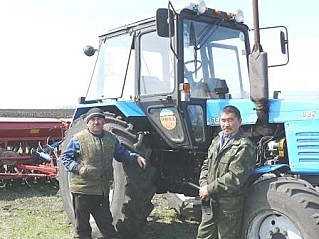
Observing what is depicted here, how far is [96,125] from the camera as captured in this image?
4.37 metres

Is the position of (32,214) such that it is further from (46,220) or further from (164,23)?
(164,23)

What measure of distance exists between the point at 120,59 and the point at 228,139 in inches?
85.0

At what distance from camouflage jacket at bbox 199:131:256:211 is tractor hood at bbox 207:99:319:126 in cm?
60

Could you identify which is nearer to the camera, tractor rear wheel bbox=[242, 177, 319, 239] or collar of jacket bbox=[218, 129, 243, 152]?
tractor rear wheel bbox=[242, 177, 319, 239]

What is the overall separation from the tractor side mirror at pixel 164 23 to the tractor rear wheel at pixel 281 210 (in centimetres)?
163

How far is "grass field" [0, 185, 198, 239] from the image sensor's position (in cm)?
519

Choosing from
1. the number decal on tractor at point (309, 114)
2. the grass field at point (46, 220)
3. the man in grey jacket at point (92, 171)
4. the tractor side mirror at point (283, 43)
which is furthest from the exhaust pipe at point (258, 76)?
the grass field at point (46, 220)

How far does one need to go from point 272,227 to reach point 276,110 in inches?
43.3

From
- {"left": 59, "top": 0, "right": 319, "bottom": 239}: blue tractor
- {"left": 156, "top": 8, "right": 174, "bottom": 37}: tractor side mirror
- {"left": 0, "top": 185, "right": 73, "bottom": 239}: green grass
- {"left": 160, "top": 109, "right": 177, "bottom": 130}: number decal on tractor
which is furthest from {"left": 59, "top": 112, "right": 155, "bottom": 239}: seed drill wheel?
{"left": 156, "top": 8, "right": 174, "bottom": 37}: tractor side mirror

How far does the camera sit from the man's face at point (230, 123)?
3.76 metres

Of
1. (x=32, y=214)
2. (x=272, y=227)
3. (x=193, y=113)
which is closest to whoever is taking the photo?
(x=272, y=227)

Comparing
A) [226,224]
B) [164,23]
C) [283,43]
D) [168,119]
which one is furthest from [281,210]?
[283,43]

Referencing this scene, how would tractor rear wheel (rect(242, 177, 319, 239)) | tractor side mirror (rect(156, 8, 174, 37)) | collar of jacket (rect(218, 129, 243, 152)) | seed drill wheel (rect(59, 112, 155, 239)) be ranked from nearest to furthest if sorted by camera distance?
tractor rear wheel (rect(242, 177, 319, 239)) < collar of jacket (rect(218, 129, 243, 152)) < tractor side mirror (rect(156, 8, 174, 37)) < seed drill wheel (rect(59, 112, 155, 239))

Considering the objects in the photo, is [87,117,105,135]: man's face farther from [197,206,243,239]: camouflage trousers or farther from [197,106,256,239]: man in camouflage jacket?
[197,206,243,239]: camouflage trousers
